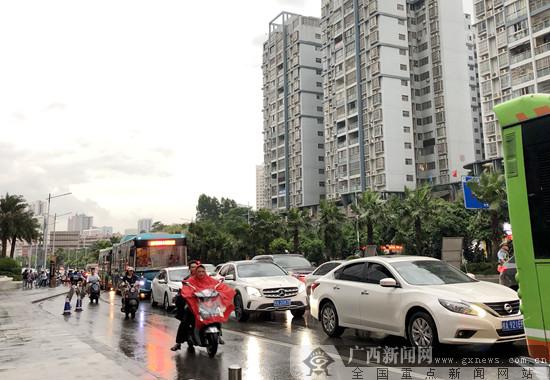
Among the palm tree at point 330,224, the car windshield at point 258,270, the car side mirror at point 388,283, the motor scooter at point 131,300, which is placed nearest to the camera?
the car side mirror at point 388,283

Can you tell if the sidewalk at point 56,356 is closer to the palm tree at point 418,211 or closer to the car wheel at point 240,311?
the car wheel at point 240,311

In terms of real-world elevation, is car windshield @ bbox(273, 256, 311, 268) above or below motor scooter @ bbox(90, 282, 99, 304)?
above

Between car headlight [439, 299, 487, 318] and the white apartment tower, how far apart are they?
84.2 metres

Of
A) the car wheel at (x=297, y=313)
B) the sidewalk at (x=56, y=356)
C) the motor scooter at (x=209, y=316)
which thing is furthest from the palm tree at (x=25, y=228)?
the motor scooter at (x=209, y=316)

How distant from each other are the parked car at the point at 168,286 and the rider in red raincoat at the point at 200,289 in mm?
8668

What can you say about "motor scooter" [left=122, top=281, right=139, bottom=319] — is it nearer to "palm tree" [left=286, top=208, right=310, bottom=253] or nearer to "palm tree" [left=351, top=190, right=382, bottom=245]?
"palm tree" [left=351, top=190, right=382, bottom=245]

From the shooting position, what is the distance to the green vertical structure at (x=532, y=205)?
4.88 m

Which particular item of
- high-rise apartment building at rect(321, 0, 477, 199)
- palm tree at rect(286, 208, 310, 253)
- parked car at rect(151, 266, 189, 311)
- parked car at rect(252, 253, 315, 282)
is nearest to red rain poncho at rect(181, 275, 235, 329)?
parked car at rect(151, 266, 189, 311)

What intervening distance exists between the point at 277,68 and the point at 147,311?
89.8 metres

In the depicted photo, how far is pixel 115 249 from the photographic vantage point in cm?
3111

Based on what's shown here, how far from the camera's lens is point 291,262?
65.5 feet

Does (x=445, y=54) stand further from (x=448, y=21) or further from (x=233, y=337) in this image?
(x=233, y=337)

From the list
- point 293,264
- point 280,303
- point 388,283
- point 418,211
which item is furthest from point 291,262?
point 418,211

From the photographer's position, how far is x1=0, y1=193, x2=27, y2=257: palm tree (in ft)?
178
